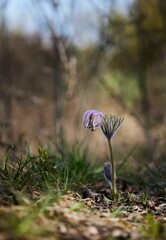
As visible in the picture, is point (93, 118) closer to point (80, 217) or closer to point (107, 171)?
point (107, 171)

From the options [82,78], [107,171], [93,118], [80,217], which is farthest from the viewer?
[82,78]

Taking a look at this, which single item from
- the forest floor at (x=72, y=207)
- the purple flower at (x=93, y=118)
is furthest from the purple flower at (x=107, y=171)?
the purple flower at (x=93, y=118)

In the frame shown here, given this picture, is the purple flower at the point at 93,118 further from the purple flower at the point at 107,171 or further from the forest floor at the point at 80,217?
the forest floor at the point at 80,217

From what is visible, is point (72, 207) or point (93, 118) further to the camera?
point (93, 118)

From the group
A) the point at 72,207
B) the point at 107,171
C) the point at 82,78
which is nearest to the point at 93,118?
the point at 107,171

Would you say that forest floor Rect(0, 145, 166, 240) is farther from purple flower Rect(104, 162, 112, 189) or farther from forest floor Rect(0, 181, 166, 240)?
purple flower Rect(104, 162, 112, 189)

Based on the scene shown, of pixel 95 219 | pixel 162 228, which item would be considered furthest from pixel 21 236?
pixel 162 228

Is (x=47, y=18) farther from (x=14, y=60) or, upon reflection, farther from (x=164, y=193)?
(x=14, y=60)

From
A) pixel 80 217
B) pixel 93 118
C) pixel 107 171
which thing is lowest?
pixel 80 217
